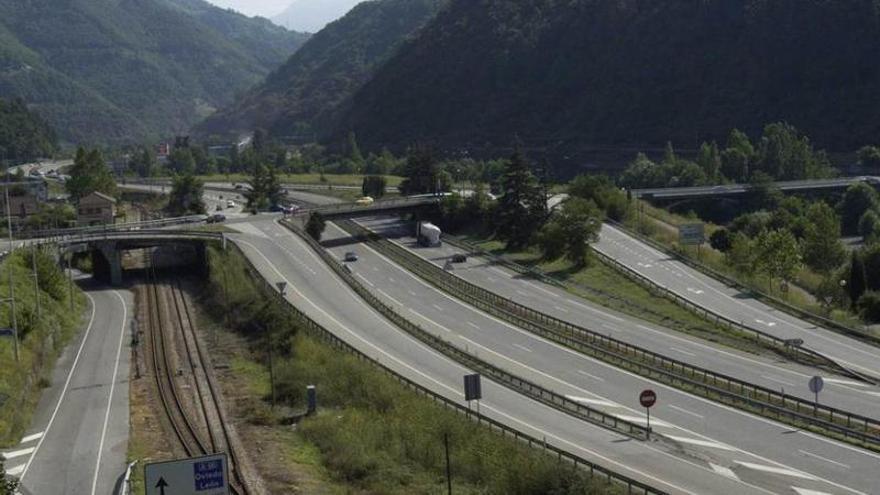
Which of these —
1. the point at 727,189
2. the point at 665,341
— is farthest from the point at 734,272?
the point at 727,189

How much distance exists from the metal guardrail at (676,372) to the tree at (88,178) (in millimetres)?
73302

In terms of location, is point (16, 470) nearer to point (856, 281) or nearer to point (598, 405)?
point (598, 405)

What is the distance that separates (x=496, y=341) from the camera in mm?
60438

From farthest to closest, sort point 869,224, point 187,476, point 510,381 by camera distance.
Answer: point 869,224 → point 510,381 → point 187,476

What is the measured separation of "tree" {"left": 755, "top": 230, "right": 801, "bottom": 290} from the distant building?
70.5 metres

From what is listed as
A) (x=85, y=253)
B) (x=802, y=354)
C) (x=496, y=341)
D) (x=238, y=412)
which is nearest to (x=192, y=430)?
(x=238, y=412)

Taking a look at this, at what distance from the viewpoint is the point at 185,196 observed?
13850 cm

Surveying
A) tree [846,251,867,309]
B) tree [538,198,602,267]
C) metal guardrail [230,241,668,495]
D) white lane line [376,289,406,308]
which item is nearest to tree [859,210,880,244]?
tree [538,198,602,267]

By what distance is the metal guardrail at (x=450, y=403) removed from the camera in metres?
32.5

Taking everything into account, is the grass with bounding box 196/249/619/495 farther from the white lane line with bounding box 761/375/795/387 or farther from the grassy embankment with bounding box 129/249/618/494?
the white lane line with bounding box 761/375/795/387

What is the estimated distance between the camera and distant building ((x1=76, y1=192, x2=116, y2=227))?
389 feet

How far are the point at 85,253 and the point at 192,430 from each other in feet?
209

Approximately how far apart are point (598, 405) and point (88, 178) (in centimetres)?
10937

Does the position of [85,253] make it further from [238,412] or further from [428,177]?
[238,412]
